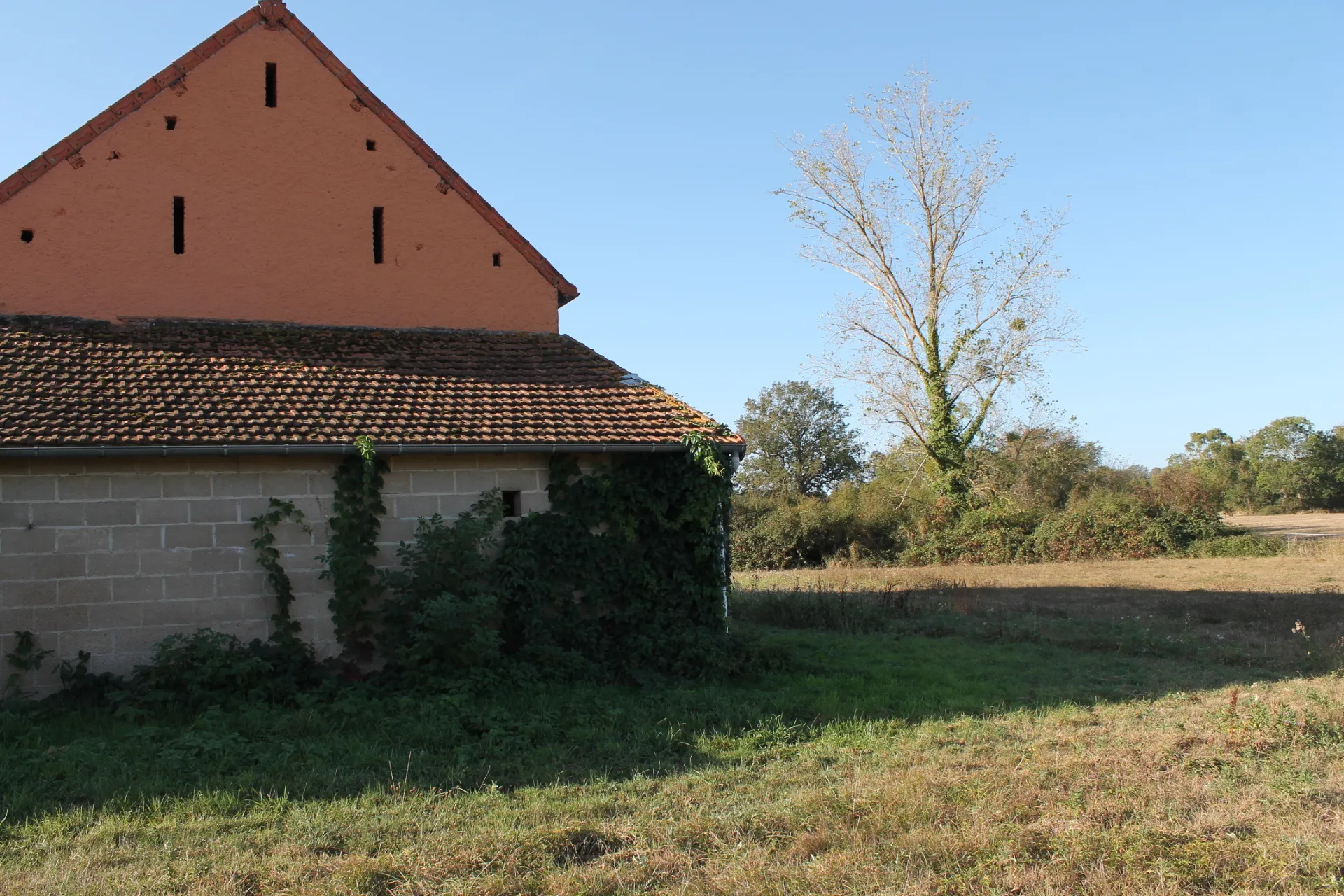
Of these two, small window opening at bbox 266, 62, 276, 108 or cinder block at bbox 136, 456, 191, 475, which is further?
small window opening at bbox 266, 62, 276, 108

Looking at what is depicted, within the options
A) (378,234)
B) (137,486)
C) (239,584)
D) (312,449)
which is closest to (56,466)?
(137,486)

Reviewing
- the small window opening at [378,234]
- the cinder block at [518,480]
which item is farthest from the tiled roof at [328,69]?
the cinder block at [518,480]

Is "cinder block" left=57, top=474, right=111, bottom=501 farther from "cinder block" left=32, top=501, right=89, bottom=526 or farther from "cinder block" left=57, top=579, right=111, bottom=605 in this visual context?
"cinder block" left=57, top=579, right=111, bottom=605

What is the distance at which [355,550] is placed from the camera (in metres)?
10.5

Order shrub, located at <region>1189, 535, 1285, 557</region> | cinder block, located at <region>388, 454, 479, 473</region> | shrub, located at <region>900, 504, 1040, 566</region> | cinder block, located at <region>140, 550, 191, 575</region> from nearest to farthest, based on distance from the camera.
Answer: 1. cinder block, located at <region>140, 550, 191, 575</region>
2. cinder block, located at <region>388, 454, 479, 473</region>
3. shrub, located at <region>1189, 535, 1285, 557</region>
4. shrub, located at <region>900, 504, 1040, 566</region>

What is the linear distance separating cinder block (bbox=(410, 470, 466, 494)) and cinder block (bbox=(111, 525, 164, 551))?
8.41 ft

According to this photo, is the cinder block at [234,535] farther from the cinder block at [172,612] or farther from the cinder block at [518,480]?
the cinder block at [518,480]

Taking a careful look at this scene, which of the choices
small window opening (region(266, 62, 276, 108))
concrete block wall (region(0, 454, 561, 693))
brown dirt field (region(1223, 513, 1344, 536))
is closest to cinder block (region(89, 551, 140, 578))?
concrete block wall (region(0, 454, 561, 693))

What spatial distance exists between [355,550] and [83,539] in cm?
259

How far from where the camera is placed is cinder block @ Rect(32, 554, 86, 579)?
9.62 metres

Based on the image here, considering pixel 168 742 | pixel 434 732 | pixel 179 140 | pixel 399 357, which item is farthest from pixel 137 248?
pixel 434 732

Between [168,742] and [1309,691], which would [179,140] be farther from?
[1309,691]

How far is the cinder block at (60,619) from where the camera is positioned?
9.62m

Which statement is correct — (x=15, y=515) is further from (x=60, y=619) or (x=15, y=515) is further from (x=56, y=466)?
(x=60, y=619)
